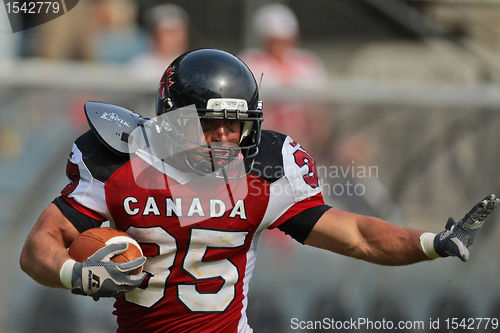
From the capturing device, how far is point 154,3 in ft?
26.2

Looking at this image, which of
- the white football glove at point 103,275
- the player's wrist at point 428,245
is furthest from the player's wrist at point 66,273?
the player's wrist at point 428,245

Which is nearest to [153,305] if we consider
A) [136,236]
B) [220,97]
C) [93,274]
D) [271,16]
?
[136,236]

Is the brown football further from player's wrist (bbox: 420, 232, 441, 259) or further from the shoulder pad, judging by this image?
player's wrist (bbox: 420, 232, 441, 259)

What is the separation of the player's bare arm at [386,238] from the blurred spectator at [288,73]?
2.66m

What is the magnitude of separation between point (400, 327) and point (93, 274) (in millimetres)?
3597

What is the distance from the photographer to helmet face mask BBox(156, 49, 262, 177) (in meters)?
3.50

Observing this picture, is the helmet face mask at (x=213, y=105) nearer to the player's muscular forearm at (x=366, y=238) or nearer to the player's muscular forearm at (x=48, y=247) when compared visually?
the player's muscular forearm at (x=366, y=238)

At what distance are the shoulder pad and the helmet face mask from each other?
178mm

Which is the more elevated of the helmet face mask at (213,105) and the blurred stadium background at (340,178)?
the helmet face mask at (213,105)

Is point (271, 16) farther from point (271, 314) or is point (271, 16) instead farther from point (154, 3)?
point (271, 314)

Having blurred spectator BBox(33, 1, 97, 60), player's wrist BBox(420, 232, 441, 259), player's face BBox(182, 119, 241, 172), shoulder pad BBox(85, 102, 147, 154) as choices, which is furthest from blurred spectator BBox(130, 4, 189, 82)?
player's wrist BBox(420, 232, 441, 259)

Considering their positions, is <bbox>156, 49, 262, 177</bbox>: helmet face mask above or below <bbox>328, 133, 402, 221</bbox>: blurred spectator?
above

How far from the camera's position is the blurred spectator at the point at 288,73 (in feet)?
21.1

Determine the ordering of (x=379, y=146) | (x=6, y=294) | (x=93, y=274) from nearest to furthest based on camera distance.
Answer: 1. (x=93, y=274)
2. (x=6, y=294)
3. (x=379, y=146)
